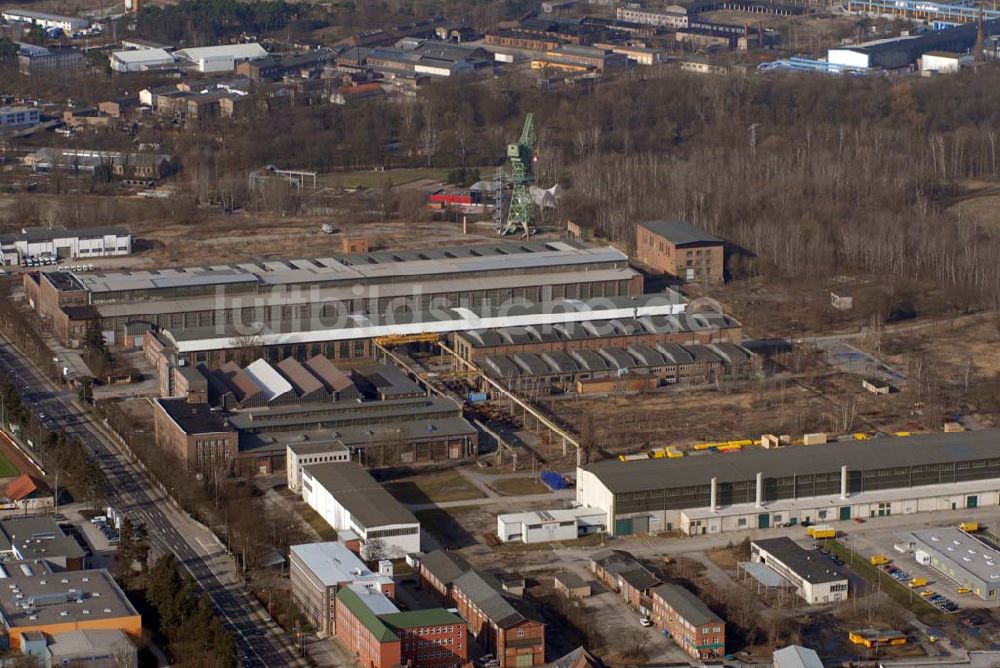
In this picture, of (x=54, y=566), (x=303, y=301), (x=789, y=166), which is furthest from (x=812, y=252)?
(x=54, y=566)

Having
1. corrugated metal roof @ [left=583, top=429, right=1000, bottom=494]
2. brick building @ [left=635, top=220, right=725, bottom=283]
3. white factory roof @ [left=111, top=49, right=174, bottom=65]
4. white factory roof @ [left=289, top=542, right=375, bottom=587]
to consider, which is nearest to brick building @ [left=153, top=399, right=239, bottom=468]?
white factory roof @ [left=289, top=542, right=375, bottom=587]

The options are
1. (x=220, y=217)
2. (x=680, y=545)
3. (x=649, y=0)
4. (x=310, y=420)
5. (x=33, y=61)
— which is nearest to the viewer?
(x=680, y=545)

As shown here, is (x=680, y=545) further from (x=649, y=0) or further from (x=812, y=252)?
(x=649, y=0)

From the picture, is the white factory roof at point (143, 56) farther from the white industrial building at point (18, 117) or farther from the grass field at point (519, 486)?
the grass field at point (519, 486)

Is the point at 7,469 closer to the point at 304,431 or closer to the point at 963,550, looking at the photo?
the point at 304,431

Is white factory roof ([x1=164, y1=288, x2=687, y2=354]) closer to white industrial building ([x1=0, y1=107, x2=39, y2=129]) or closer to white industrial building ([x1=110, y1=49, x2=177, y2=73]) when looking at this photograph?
white industrial building ([x1=0, y1=107, x2=39, y2=129])

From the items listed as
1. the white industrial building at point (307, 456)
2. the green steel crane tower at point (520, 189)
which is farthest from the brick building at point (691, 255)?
the white industrial building at point (307, 456)
